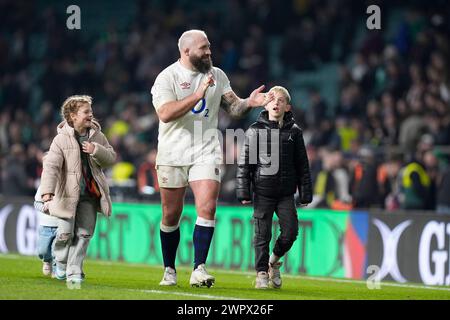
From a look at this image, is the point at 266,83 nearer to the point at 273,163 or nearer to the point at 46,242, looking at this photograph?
the point at 46,242

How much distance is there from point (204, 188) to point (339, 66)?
47.4 ft

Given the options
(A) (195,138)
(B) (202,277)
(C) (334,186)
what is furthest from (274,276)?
(C) (334,186)

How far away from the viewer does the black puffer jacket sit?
38.2 ft

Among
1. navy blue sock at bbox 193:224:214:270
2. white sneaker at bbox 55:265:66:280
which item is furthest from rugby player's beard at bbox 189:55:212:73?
white sneaker at bbox 55:265:66:280

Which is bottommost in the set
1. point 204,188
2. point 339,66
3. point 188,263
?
point 188,263

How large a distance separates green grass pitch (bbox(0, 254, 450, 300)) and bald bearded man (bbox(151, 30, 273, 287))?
546 millimetres

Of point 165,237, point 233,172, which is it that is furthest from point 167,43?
point 165,237

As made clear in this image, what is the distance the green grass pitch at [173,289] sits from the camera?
406 inches

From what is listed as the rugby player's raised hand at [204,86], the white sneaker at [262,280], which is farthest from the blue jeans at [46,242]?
the rugby player's raised hand at [204,86]

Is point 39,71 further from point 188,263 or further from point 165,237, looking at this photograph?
point 165,237

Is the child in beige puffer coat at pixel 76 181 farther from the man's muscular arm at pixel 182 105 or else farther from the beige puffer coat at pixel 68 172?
the man's muscular arm at pixel 182 105

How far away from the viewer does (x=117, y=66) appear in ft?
93.8

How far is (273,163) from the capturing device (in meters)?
11.7

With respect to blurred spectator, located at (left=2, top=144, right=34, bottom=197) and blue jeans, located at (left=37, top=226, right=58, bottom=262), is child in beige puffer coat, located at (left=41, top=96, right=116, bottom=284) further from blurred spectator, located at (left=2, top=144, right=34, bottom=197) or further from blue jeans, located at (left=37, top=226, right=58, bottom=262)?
blurred spectator, located at (left=2, top=144, right=34, bottom=197)
